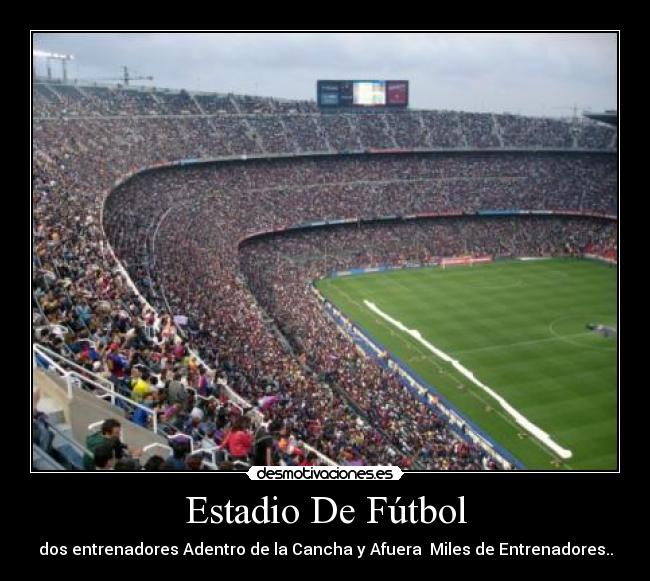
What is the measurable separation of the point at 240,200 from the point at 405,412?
31855mm

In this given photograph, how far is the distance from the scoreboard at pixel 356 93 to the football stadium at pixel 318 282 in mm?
174

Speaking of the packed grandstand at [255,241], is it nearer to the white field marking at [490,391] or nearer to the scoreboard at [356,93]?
the scoreboard at [356,93]

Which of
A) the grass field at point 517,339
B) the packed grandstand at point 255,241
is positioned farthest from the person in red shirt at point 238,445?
the grass field at point 517,339

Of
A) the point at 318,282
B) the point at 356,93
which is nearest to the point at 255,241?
the point at 318,282

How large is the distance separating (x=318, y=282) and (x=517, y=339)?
48.5 ft

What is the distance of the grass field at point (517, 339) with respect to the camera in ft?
82.8

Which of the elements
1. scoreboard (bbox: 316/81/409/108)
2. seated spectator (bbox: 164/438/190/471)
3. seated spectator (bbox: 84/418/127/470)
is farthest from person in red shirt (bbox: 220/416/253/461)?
scoreboard (bbox: 316/81/409/108)

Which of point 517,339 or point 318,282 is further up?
point 318,282

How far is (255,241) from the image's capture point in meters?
49.6

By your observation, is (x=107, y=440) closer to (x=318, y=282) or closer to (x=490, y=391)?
(x=490, y=391)

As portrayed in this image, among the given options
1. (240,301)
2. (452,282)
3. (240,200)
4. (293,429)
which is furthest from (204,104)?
(293,429)

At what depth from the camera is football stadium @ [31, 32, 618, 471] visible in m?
11.3

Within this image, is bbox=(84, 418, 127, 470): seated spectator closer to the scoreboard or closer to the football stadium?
the football stadium

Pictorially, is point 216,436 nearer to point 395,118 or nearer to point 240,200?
point 240,200
